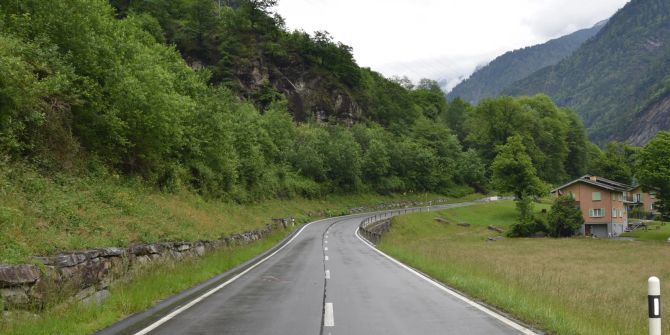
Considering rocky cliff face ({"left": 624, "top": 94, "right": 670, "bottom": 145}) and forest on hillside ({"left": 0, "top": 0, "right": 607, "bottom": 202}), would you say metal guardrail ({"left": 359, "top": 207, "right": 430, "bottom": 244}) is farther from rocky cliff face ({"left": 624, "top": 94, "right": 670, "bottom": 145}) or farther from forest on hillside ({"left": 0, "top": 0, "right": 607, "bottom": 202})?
rocky cliff face ({"left": 624, "top": 94, "right": 670, "bottom": 145})

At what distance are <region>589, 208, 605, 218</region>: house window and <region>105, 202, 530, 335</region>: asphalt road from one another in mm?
57321

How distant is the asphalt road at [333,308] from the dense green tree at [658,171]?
50080 mm

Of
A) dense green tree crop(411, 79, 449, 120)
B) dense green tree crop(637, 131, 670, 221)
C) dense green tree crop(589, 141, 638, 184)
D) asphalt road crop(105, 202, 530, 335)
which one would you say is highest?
dense green tree crop(411, 79, 449, 120)

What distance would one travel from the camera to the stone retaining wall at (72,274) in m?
7.54

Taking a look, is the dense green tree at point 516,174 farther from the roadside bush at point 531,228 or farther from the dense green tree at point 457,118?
the dense green tree at point 457,118

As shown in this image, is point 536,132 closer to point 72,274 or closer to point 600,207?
point 600,207

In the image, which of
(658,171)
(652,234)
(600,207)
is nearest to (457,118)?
(600,207)

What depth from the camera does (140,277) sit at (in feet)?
40.5

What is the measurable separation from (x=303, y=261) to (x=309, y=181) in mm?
44314

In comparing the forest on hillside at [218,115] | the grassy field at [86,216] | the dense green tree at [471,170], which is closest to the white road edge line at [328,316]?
the grassy field at [86,216]

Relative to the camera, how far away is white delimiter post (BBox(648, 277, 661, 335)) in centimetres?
557

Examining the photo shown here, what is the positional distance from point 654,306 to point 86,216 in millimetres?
13459

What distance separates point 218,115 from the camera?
33844 millimetres

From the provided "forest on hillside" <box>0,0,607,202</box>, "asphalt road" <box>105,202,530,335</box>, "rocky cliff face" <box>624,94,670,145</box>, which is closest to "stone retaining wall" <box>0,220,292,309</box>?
"asphalt road" <box>105,202,530,335</box>
